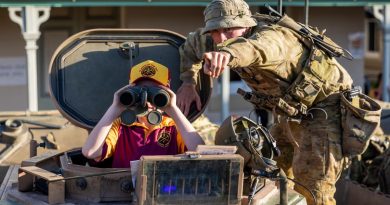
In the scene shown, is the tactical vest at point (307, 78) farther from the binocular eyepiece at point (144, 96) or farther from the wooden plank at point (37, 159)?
the binocular eyepiece at point (144, 96)

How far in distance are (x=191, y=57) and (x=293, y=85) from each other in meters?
0.71

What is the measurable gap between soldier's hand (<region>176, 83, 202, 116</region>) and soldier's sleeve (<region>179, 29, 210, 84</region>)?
59mm

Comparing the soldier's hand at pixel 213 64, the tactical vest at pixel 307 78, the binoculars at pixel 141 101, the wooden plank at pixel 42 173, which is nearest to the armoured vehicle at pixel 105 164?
the wooden plank at pixel 42 173

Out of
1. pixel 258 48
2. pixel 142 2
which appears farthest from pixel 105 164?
pixel 142 2

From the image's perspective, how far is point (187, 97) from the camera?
20.4ft

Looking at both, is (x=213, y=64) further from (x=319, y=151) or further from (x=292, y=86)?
(x=319, y=151)

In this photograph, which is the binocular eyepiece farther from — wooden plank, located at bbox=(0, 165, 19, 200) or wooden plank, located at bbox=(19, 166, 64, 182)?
wooden plank, located at bbox=(0, 165, 19, 200)

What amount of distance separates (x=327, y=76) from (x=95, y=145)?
6.94ft

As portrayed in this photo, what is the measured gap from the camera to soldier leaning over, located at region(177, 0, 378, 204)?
20.2 ft

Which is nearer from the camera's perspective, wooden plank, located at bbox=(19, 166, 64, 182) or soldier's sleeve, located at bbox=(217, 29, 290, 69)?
wooden plank, located at bbox=(19, 166, 64, 182)

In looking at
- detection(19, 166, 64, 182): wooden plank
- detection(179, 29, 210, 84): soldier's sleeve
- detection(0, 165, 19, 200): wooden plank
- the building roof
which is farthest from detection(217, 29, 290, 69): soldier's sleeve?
the building roof

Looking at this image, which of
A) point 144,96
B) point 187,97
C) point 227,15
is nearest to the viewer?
point 144,96

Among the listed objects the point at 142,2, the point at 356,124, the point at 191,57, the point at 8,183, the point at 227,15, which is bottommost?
the point at 8,183

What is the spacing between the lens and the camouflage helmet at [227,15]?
6.05 meters
